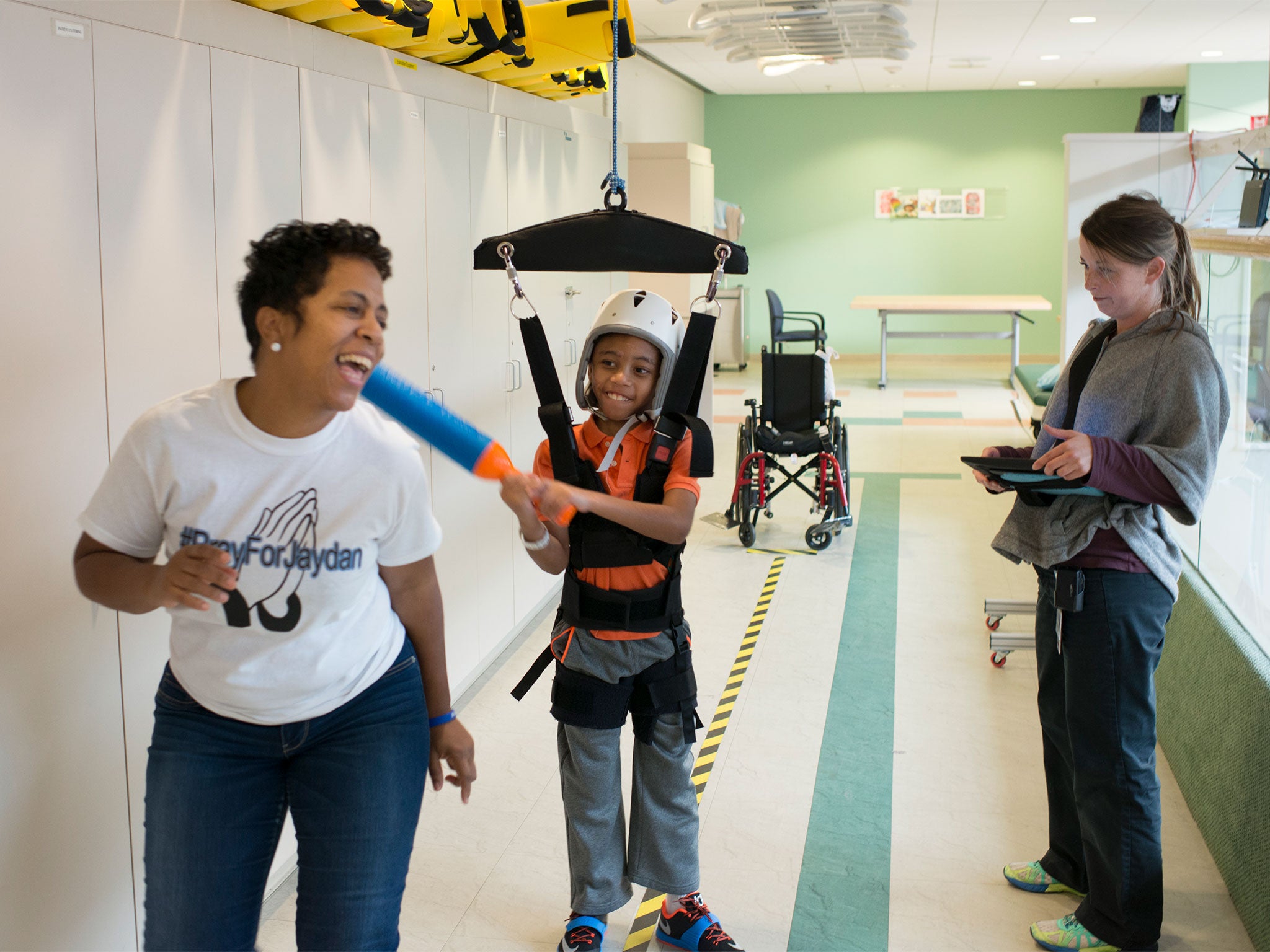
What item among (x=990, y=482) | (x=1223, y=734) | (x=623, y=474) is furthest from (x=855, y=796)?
(x=623, y=474)

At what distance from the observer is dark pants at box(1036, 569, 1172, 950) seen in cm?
247

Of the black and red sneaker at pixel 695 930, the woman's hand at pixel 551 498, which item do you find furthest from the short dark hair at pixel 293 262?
the black and red sneaker at pixel 695 930

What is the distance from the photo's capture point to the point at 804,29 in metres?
8.63

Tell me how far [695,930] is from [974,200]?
14425 millimetres

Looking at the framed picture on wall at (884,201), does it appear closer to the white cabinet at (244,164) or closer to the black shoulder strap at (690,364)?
the white cabinet at (244,164)

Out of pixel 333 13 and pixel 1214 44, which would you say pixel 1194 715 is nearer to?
pixel 333 13

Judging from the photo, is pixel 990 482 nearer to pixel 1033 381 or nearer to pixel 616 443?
pixel 616 443

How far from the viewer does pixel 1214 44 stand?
1147cm

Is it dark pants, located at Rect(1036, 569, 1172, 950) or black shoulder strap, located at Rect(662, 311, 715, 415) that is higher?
black shoulder strap, located at Rect(662, 311, 715, 415)

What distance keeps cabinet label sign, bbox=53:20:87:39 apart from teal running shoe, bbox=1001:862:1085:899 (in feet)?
9.91

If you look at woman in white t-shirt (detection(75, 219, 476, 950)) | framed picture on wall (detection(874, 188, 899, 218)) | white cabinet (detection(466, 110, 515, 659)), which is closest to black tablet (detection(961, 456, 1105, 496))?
woman in white t-shirt (detection(75, 219, 476, 950))

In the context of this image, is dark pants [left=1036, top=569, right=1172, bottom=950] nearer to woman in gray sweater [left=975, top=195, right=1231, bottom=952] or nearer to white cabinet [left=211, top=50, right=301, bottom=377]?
woman in gray sweater [left=975, top=195, right=1231, bottom=952]

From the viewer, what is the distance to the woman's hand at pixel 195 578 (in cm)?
158

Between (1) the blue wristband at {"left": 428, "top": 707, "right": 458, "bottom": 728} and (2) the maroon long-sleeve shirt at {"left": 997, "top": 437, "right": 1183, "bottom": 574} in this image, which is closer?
(1) the blue wristband at {"left": 428, "top": 707, "right": 458, "bottom": 728}
